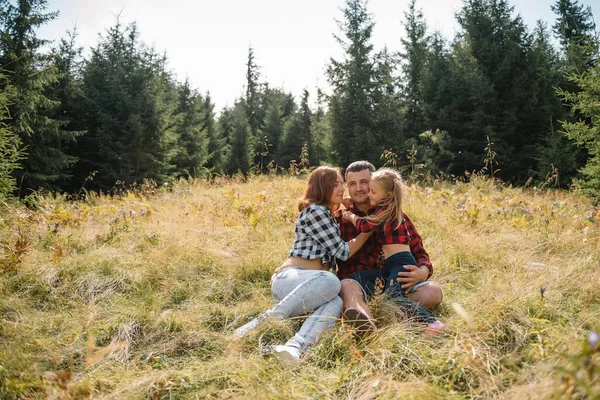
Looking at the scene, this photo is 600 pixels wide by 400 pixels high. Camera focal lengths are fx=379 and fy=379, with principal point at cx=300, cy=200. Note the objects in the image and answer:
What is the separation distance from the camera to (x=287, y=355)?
2.29m

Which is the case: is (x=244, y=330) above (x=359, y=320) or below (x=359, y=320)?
below

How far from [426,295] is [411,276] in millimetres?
196

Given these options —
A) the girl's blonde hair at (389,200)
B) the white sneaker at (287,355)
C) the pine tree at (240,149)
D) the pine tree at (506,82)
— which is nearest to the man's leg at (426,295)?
the girl's blonde hair at (389,200)

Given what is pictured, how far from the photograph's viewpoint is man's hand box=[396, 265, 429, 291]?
9.53 feet

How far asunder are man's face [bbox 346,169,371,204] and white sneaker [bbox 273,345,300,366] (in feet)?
5.01

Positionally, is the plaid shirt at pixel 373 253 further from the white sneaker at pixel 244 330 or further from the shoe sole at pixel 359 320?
the white sneaker at pixel 244 330

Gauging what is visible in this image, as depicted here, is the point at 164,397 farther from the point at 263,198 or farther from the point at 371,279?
the point at 263,198

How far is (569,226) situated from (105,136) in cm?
1340

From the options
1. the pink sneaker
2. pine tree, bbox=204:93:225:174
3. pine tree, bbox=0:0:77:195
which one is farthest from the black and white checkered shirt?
pine tree, bbox=204:93:225:174

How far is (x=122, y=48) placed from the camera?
1620 centimetres

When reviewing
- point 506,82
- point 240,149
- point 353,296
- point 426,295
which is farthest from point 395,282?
point 240,149

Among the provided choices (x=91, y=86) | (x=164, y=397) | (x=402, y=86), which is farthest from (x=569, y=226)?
(x=402, y=86)

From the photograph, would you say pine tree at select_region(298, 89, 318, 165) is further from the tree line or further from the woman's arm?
the woman's arm

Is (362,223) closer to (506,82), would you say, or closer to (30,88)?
(30,88)
